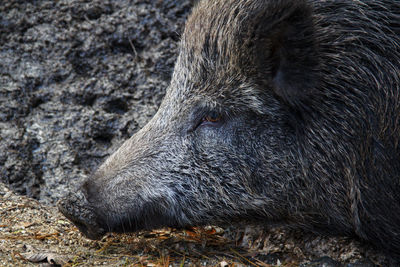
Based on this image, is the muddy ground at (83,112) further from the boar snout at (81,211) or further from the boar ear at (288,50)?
the boar ear at (288,50)

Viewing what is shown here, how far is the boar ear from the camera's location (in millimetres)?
3541

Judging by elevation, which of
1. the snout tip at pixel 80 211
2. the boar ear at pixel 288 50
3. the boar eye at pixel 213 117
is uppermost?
the boar ear at pixel 288 50

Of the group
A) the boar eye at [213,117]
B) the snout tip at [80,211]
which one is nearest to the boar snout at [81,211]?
the snout tip at [80,211]

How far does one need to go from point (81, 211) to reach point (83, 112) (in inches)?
70.8

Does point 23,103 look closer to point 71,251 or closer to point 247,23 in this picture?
point 71,251

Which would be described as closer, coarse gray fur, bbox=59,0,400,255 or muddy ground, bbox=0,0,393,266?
coarse gray fur, bbox=59,0,400,255

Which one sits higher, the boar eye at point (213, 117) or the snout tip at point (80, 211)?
the boar eye at point (213, 117)

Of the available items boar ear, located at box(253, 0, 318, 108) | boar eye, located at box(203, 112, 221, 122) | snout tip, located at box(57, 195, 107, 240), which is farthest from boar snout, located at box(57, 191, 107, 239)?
boar ear, located at box(253, 0, 318, 108)

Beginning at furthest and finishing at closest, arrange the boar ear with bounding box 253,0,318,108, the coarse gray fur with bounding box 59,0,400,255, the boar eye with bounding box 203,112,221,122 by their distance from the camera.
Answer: the boar eye with bounding box 203,112,221,122 < the coarse gray fur with bounding box 59,0,400,255 < the boar ear with bounding box 253,0,318,108

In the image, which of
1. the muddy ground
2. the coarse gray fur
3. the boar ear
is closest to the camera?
the boar ear

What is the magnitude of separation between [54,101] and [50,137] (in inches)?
16.4

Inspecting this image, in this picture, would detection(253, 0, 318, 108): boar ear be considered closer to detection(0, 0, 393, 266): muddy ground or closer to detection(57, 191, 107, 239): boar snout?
detection(0, 0, 393, 266): muddy ground

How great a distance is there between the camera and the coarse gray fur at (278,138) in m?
3.71

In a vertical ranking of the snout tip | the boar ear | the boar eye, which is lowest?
the snout tip
